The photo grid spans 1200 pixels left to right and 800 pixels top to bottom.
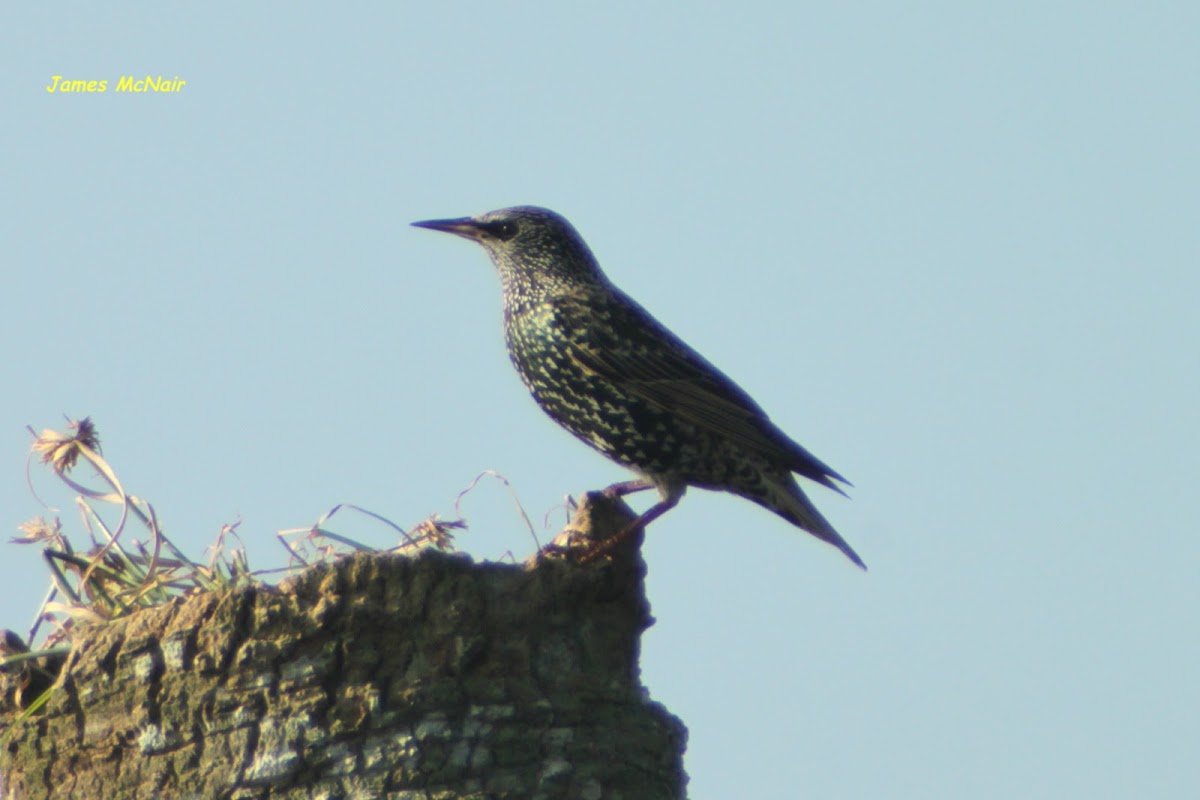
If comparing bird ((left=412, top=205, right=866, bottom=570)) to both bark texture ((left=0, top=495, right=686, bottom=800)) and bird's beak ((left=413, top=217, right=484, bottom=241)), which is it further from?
bark texture ((left=0, top=495, right=686, bottom=800))

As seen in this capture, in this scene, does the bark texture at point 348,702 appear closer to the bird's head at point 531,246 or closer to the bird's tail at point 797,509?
the bird's tail at point 797,509

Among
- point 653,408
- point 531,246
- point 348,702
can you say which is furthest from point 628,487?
point 348,702

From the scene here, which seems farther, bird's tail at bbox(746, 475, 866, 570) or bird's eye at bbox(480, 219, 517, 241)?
bird's eye at bbox(480, 219, 517, 241)

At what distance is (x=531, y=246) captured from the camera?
7.75 m

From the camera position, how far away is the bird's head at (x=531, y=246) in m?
7.62

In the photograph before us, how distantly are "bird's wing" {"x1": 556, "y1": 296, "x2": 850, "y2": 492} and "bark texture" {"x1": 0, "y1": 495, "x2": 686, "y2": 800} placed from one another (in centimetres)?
256

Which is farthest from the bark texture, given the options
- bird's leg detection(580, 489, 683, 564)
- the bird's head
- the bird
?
the bird's head

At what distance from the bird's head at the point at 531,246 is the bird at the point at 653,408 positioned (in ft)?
0.56

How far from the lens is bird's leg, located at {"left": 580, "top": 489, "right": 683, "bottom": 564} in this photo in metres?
5.00

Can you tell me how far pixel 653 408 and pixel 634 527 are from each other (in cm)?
150

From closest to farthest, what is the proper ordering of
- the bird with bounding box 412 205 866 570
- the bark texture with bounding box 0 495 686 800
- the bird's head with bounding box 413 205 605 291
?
the bark texture with bounding box 0 495 686 800 → the bird with bounding box 412 205 866 570 → the bird's head with bounding box 413 205 605 291

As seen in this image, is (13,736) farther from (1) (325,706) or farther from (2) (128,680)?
(1) (325,706)

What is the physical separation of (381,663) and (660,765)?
31.9 inches

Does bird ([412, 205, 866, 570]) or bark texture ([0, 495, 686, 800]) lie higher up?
bird ([412, 205, 866, 570])
